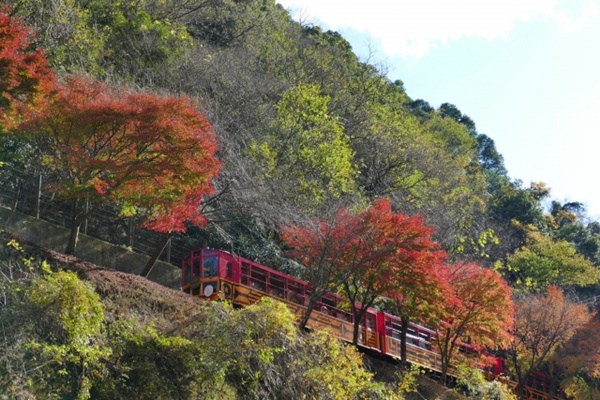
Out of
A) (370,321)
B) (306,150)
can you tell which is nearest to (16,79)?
(370,321)

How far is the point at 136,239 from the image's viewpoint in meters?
28.9

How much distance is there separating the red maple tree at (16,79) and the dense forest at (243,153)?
0.04 m

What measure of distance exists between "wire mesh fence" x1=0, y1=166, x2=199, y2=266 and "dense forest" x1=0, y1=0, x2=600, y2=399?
0.51 metres

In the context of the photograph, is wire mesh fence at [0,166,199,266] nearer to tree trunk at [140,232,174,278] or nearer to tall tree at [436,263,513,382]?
tree trunk at [140,232,174,278]

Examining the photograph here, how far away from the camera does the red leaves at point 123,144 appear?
19750 mm

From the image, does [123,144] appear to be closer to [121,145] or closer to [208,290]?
[121,145]

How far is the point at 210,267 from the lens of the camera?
23844 mm

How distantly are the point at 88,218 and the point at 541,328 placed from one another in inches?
712

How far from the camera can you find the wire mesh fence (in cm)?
2445

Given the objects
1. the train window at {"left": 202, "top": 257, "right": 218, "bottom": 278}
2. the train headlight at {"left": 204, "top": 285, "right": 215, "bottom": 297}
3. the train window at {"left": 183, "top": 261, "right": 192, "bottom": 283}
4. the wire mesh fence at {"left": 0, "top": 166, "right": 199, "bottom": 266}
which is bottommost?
the train headlight at {"left": 204, "top": 285, "right": 215, "bottom": 297}

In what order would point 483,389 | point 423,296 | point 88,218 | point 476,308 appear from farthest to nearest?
point 476,308
point 88,218
point 483,389
point 423,296

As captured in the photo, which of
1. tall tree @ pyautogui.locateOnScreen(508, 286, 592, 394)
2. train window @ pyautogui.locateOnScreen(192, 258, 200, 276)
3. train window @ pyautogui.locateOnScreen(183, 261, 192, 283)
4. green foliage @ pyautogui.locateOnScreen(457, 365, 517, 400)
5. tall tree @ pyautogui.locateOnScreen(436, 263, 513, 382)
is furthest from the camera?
tall tree @ pyautogui.locateOnScreen(508, 286, 592, 394)

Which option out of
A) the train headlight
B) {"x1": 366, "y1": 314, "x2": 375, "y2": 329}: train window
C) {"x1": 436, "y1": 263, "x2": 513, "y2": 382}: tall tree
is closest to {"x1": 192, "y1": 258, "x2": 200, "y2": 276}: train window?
the train headlight

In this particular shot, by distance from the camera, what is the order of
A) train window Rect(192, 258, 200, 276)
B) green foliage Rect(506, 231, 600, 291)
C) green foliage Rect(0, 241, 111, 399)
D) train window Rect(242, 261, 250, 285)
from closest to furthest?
1. green foliage Rect(0, 241, 111, 399)
2. train window Rect(192, 258, 200, 276)
3. train window Rect(242, 261, 250, 285)
4. green foliage Rect(506, 231, 600, 291)
